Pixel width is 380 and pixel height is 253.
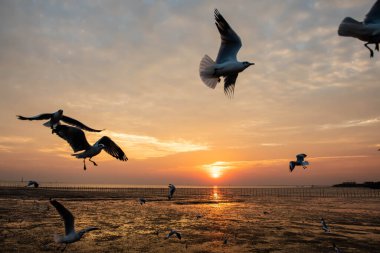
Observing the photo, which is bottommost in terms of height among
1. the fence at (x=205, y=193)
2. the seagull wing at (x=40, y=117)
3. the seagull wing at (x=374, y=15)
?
the fence at (x=205, y=193)

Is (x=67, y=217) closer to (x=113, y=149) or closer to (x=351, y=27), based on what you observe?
(x=113, y=149)

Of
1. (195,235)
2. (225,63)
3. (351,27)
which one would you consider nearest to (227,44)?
(225,63)

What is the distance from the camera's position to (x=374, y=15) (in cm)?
714

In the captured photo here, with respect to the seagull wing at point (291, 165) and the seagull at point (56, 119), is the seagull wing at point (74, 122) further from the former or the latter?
the seagull wing at point (291, 165)

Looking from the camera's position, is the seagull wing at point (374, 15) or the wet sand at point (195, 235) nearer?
the seagull wing at point (374, 15)

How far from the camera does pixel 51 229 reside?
1841 cm

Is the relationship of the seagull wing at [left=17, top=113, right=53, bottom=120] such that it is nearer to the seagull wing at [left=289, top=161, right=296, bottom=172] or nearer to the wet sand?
the wet sand

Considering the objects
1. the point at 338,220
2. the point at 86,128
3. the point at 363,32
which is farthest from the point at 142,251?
the point at 338,220

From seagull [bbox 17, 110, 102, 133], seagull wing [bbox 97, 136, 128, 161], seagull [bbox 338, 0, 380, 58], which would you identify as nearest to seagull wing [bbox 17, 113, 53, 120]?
seagull [bbox 17, 110, 102, 133]

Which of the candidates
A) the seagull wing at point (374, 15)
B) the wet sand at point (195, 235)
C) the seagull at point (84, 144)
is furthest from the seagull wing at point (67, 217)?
the seagull wing at point (374, 15)

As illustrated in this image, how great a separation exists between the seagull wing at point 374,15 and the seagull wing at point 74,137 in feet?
29.2

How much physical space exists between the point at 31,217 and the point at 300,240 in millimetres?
17379

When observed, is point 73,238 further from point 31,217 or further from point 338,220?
point 338,220

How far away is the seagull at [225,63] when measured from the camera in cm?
984
